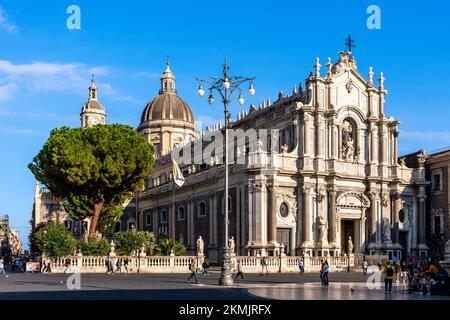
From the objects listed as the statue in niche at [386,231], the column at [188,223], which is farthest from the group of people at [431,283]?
the column at [188,223]

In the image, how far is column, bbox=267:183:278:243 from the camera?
170 feet

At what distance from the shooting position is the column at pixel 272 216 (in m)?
51.7

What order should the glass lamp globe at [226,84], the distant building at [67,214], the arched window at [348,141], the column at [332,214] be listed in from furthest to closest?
the distant building at [67,214] < the arched window at [348,141] < the column at [332,214] < the glass lamp globe at [226,84]

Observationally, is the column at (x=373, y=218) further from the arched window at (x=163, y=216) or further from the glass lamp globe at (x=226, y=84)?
the glass lamp globe at (x=226, y=84)

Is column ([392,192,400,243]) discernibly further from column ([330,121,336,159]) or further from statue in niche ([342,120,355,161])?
column ([330,121,336,159])

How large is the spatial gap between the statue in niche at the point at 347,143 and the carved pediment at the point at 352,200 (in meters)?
3.14

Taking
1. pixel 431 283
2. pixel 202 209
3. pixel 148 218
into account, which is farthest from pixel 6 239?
pixel 431 283

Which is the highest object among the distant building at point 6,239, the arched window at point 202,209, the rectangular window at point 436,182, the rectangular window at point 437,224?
the rectangular window at point 436,182

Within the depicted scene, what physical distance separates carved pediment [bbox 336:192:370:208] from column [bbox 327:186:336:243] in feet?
3.13

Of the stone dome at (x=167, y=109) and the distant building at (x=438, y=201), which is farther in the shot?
the stone dome at (x=167, y=109)

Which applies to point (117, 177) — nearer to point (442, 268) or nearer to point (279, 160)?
point (279, 160)

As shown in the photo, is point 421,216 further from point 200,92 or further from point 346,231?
point 200,92
